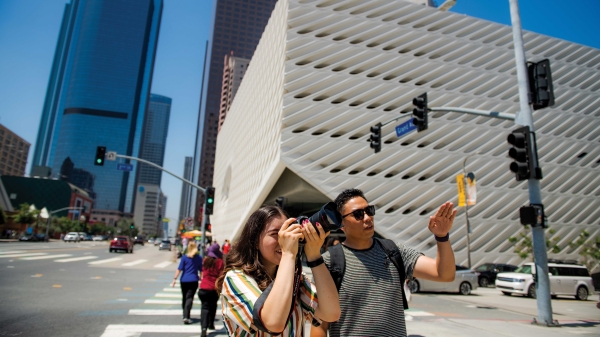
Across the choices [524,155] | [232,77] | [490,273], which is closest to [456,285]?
[490,273]

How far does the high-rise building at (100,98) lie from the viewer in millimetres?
141500

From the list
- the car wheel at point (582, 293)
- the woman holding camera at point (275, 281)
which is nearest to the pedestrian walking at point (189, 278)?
the woman holding camera at point (275, 281)

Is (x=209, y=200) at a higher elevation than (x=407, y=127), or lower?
lower

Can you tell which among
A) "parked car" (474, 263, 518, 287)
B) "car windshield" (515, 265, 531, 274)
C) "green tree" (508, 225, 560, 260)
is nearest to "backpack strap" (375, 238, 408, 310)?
"car windshield" (515, 265, 531, 274)

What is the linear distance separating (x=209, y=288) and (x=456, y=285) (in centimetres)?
1419

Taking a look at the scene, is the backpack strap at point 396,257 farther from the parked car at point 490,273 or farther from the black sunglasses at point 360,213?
the parked car at point 490,273

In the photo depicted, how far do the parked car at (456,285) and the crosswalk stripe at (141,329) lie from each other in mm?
11578

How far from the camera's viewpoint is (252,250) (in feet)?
7.00

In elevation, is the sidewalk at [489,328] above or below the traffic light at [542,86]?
below

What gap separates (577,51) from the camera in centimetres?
3741

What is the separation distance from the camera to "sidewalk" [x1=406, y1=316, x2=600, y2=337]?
7.83 m

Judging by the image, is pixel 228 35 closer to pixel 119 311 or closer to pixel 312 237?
pixel 119 311

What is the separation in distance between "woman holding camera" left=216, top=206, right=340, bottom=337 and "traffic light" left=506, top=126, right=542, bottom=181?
919 centimetres

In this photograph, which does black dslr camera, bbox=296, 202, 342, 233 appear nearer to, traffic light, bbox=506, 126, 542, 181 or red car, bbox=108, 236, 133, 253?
traffic light, bbox=506, 126, 542, 181
